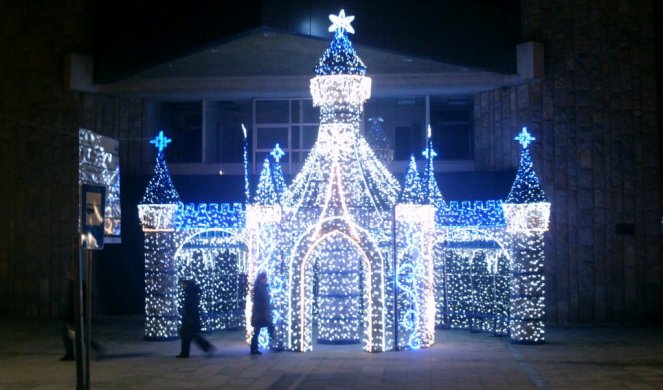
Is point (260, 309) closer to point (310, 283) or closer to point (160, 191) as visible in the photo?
point (310, 283)

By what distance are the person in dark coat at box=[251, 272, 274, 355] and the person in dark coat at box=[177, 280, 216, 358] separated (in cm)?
84

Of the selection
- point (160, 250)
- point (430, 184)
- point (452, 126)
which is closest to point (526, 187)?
point (430, 184)

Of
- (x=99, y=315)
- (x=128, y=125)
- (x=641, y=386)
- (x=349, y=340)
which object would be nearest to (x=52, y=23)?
(x=128, y=125)

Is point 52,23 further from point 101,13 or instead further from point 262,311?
point 262,311

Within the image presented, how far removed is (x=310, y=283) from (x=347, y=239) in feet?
3.65

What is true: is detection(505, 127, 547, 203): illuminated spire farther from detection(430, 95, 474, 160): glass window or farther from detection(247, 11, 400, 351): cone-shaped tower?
detection(430, 95, 474, 160): glass window

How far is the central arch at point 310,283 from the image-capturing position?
1703cm

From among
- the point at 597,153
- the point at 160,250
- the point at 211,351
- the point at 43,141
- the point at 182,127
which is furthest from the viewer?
the point at 182,127

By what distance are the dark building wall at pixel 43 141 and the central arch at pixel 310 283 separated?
9604 millimetres

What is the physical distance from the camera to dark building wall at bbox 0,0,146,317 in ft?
81.8

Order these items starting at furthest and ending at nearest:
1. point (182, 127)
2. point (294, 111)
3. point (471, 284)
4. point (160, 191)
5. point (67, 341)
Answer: point (182, 127), point (294, 111), point (471, 284), point (160, 191), point (67, 341)

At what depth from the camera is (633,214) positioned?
2338 cm

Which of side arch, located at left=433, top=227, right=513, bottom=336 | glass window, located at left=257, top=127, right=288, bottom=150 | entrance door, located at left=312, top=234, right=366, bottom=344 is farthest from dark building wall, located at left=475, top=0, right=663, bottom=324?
entrance door, located at left=312, top=234, right=366, bottom=344

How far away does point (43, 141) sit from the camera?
25141 mm
